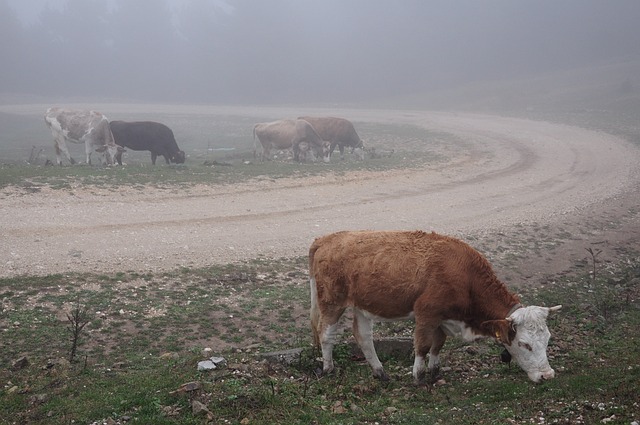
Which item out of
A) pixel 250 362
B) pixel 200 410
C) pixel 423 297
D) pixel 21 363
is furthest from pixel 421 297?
pixel 21 363

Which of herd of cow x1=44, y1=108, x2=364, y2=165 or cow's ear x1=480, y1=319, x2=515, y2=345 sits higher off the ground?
herd of cow x1=44, y1=108, x2=364, y2=165

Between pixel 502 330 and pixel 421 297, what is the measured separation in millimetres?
1071

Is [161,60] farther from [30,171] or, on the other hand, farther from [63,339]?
[63,339]

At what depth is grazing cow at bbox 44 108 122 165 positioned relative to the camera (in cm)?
2615

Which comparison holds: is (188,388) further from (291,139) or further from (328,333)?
(291,139)

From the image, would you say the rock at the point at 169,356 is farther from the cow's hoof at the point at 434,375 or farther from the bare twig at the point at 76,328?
the cow's hoof at the point at 434,375

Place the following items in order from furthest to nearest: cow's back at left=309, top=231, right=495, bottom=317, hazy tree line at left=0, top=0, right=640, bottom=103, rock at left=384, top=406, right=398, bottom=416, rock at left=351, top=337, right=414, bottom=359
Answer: hazy tree line at left=0, top=0, right=640, bottom=103 → rock at left=351, top=337, right=414, bottom=359 → cow's back at left=309, top=231, right=495, bottom=317 → rock at left=384, top=406, right=398, bottom=416

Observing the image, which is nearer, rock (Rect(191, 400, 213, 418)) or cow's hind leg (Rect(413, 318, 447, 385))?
rock (Rect(191, 400, 213, 418))

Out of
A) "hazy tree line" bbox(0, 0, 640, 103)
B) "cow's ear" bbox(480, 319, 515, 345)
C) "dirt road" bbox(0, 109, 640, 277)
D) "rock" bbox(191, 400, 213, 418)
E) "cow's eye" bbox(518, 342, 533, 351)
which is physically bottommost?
"rock" bbox(191, 400, 213, 418)

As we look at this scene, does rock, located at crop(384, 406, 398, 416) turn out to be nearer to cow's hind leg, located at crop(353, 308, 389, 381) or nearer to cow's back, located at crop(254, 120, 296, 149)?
cow's hind leg, located at crop(353, 308, 389, 381)

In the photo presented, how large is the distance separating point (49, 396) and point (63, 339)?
2.10m

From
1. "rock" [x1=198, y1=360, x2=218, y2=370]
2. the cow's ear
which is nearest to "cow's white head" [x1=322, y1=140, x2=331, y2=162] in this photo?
"rock" [x1=198, y1=360, x2=218, y2=370]

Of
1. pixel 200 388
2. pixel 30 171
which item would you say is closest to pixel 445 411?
pixel 200 388

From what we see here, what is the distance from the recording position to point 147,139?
27.6m
